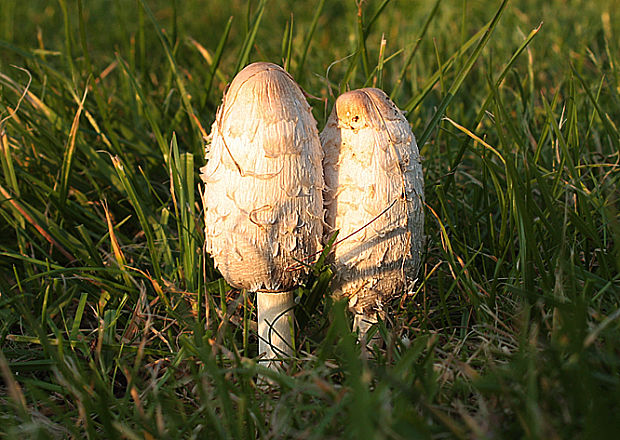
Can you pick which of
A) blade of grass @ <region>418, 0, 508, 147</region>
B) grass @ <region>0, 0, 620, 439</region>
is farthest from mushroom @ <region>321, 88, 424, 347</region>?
blade of grass @ <region>418, 0, 508, 147</region>

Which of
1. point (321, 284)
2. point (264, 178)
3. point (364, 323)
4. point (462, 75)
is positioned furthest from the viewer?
point (462, 75)

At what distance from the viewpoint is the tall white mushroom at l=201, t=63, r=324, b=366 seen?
1579 mm

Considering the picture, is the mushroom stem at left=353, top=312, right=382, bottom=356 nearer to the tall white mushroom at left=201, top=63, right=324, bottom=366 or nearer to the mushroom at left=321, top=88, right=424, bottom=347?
the mushroom at left=321, top=88, right=424, bottom=347

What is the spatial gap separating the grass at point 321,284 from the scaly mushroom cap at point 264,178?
0.16 m

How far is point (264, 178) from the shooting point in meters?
1.58

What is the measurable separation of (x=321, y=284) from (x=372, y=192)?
1.15ft

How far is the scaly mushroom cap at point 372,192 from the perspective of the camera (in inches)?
65.3

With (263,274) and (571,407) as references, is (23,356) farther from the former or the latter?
(571,407)

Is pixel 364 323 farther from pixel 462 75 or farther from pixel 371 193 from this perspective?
pixel 462 75

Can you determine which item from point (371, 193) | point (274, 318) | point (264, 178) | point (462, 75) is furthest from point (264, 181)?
point (462, 75)

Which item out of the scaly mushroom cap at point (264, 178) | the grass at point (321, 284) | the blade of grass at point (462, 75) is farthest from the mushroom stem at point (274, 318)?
the blade of grass at point (462, 75)

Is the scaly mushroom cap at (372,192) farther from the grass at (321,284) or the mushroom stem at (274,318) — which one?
the mushroom stem at (274,318)

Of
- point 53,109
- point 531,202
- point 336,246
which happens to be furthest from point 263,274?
point 53,109

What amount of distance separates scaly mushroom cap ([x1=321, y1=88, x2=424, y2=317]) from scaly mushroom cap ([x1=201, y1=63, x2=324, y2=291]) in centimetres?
8
